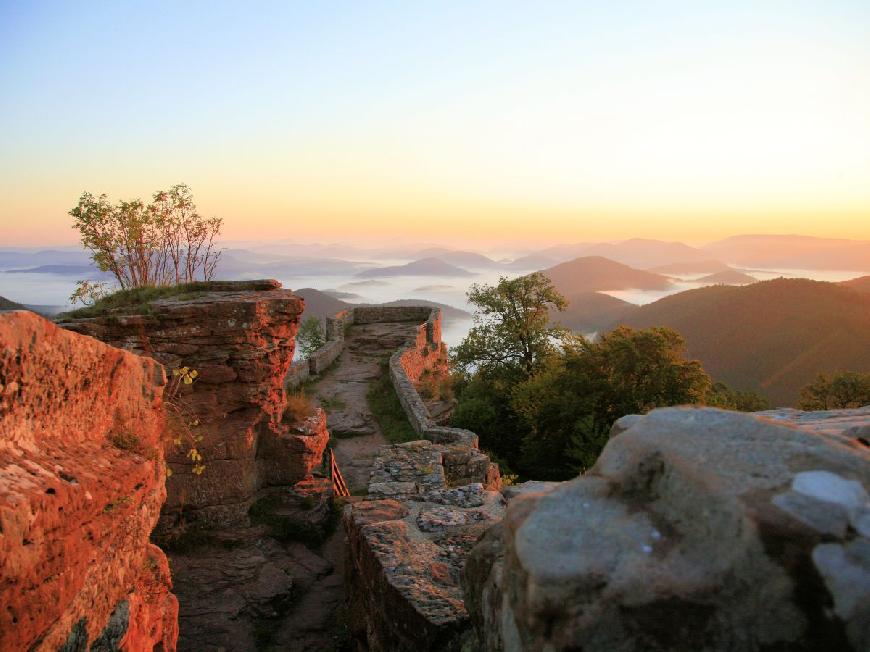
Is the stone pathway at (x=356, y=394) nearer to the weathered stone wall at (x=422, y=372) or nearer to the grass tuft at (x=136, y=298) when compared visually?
the weathered stone wall at (x=422, y=372)

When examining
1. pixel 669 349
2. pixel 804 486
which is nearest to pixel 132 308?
pixel 804 486

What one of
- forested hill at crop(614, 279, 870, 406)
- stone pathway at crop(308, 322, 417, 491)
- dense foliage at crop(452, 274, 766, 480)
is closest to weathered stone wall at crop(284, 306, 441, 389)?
stone pathway at crop(308, 322, 417, 491)

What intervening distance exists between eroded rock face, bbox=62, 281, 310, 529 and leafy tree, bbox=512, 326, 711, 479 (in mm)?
9422

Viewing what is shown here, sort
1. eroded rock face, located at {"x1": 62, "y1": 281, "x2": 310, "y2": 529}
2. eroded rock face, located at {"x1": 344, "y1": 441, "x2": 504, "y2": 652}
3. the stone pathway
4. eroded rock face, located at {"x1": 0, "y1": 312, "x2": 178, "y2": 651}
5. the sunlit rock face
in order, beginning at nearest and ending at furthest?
the sunlit rock face
eroded rock face, located at {"x1": 0, "y1": 312, "x2": 178, "y2": 651}
eroded rock face, located at {"x1": 344, "y1": 441, "x2": 504, "y2": 652}
eroded rock face, located at {"x1": 62, "y1": 281, "x2": 310, "y2": 529}
the stone pathway

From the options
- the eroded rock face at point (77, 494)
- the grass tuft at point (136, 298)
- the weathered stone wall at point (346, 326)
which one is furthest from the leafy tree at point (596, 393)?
the eroded rock face at point (77, 494)

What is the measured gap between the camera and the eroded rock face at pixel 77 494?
115 inches

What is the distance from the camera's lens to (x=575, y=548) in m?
2.29

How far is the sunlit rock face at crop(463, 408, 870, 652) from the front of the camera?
1.92 metres

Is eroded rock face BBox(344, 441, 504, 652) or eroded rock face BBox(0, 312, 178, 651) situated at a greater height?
eroded rock face BBox(0, 312, 178, 651)

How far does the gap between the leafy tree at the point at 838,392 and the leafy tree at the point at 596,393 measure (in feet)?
41.0

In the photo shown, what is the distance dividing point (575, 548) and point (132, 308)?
7.37 m

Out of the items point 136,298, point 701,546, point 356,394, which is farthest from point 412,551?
point 356,394

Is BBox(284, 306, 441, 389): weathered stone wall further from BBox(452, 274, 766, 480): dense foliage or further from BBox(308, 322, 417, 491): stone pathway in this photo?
BBox(452, 274, 766, 480): dense foliage

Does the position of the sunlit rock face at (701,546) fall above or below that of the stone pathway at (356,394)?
above
